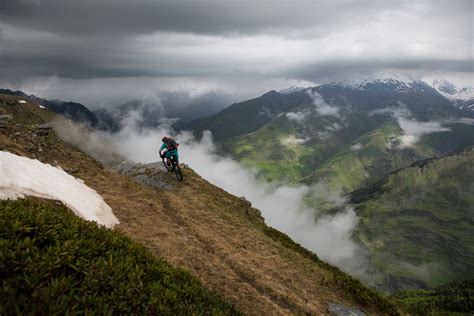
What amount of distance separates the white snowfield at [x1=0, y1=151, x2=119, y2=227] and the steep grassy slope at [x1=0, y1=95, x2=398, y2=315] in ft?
4.62

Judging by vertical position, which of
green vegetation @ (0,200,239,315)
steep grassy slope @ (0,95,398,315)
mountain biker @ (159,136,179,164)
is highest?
green vegetation @ (0,200,239,315)

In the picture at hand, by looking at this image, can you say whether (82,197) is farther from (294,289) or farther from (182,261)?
(294,289)

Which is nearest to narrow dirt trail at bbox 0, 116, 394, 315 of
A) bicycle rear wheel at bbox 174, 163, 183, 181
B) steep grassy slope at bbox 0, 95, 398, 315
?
steep grassy slope at bbox 0, 95, 398, 315

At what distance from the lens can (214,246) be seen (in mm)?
22375

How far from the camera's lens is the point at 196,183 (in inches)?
1532

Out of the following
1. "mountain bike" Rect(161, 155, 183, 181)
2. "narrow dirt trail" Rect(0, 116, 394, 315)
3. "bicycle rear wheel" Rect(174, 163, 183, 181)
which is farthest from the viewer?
"bicycle rear wheel" Rect(174, 163, 183, 181)

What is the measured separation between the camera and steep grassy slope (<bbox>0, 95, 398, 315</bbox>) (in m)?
17.9

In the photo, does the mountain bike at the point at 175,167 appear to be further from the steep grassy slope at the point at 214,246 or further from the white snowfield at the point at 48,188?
the white snowfield at the point at 48,188

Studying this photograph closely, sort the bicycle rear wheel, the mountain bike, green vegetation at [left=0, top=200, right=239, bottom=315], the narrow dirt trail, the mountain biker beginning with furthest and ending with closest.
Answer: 1. the bicycle rear wheel
2. the mountain bike
3. the mountain biker
4. the narrow dirt trail
5. green vegetation at [left=0, top=200, right=239, bottom=315]

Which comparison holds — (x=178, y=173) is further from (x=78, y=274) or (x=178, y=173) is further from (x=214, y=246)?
(x=78, y=274)

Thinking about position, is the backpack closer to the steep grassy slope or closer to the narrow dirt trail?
the steep grassy slope

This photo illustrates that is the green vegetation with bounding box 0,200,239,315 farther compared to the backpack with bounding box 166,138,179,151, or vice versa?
the backpack with bounding box 166,138,179,151

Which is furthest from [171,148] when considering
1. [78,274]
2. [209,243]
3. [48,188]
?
[78,274]

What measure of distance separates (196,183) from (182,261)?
2079cm
